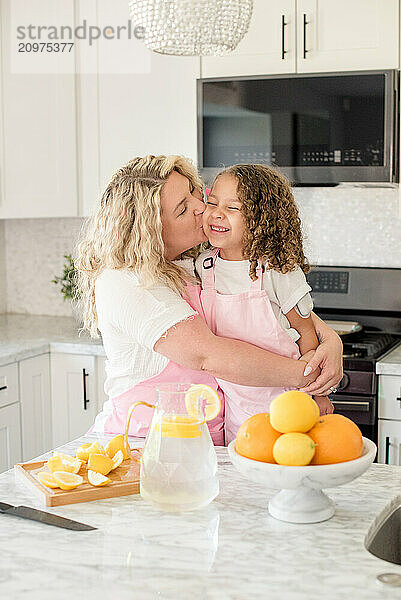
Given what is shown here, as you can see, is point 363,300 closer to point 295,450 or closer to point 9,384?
point 9,384

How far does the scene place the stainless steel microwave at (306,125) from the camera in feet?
9.50

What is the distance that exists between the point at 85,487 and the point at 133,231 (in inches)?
24.0

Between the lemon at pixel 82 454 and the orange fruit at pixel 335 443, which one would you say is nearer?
the orange fruit at pixel 335 443

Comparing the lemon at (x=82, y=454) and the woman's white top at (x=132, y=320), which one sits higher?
the woman's white top at (x=132, y=320)

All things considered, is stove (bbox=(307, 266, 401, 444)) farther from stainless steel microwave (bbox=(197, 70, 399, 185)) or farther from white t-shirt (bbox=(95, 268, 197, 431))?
white t-shirt (bbox=(95, 268, 197, 431))

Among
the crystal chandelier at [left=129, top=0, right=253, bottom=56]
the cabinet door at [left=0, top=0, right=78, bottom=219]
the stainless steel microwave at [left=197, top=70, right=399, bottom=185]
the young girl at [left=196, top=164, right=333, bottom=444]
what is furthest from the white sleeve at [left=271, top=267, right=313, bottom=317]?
the cabinet door at [left=0, top=0, right=78, bottom=219]

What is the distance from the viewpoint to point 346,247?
3.41 m

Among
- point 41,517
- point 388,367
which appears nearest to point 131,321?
point 41,517

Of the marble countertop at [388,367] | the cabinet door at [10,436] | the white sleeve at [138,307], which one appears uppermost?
the white sleeve at [138,307]

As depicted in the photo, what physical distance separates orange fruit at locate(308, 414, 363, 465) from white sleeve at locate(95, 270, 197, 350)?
0.49 m

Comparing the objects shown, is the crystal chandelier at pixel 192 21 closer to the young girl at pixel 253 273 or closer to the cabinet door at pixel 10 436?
the young girl at pixel 253 273

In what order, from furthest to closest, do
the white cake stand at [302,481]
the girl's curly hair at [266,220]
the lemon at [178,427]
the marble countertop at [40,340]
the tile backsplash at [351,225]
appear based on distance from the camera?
the tile backsplash at [351,225], the marble countertop at [40,340], the girl's curly hair at [266,220], the lemon at [178,427], the white cake stand at [302,481]

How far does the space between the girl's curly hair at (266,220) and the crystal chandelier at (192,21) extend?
1.02 feet

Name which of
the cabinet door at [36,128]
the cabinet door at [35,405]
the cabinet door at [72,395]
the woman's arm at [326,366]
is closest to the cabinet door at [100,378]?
the cabinet door at [72,395]
